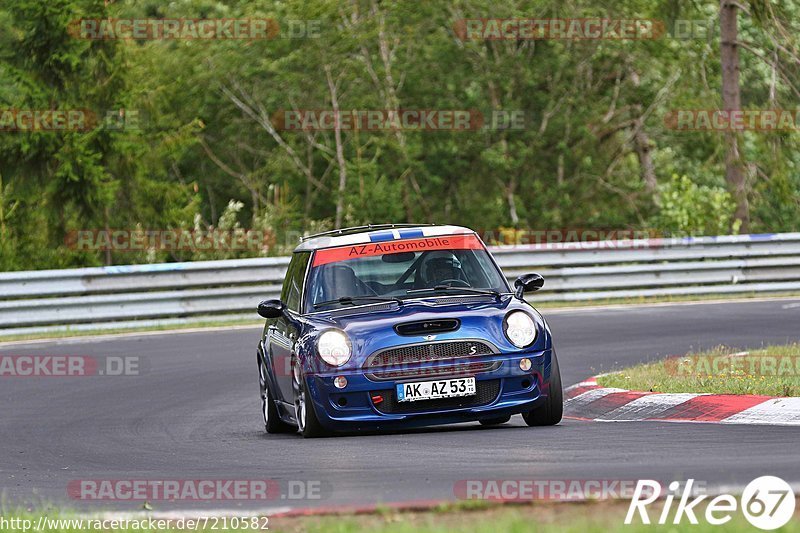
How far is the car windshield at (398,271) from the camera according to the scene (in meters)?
11.1

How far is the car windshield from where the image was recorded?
11078 millimetres

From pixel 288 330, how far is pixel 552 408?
84.3 inches

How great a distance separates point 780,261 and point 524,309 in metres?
13.5

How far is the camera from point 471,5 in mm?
38250

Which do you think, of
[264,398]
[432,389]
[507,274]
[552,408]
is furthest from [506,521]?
[507,274]

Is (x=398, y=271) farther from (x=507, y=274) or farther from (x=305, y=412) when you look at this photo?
(x=507, y=274)

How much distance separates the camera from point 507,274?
73.2 feet

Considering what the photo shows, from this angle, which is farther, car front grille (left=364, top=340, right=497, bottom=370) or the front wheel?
the front wheel

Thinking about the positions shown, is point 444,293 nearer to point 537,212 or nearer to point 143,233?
point 143,233

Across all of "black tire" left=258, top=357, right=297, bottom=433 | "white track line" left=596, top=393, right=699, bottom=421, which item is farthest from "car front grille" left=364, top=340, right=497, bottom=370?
"black tire" left=258, top=357, right=297, bottom=433

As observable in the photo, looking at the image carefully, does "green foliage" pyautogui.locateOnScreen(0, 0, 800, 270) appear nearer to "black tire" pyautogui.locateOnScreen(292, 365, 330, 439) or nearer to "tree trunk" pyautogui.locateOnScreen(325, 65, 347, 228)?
"tree trunk" pyautogui.locateOnScreen(325, 65, 347, 228)

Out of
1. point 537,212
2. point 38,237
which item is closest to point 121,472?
point 38,237

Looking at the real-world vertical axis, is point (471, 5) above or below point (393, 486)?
above

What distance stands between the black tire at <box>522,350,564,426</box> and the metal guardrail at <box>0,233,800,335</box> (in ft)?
37.2
